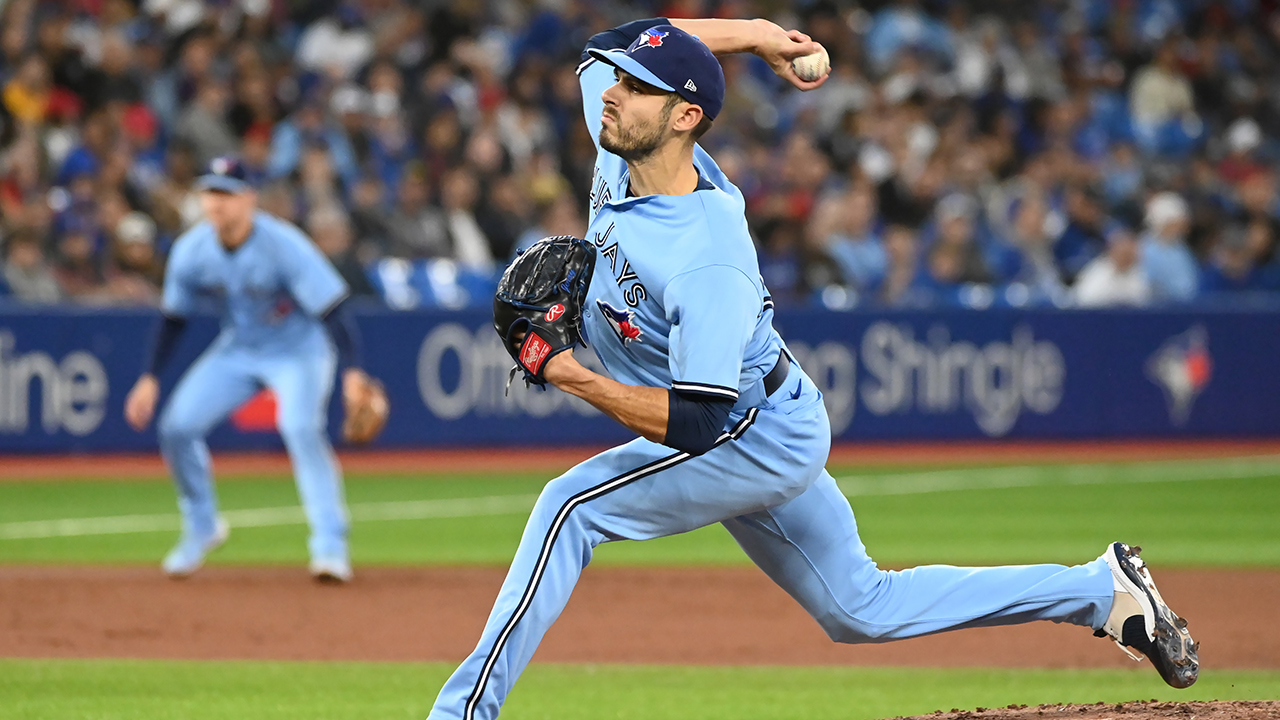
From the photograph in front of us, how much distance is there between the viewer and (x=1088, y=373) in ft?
54.9

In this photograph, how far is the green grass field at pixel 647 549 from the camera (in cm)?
620

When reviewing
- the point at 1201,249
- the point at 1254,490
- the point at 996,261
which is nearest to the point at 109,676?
the point at 1254,490

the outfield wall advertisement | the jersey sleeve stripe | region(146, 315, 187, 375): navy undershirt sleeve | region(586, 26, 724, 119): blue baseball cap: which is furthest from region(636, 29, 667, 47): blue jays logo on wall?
the outfield wall advertisement

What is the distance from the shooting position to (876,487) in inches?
544

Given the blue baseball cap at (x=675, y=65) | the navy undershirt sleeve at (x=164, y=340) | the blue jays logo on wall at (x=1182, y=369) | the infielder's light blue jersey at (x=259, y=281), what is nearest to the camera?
the blue baseball cap at (x=675, y=65)

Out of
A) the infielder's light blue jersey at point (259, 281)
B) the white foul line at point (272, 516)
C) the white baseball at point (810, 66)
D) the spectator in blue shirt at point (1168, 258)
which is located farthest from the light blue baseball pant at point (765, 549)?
the spectator in blue shirt at point (1168, 258)

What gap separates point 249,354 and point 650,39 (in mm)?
5644

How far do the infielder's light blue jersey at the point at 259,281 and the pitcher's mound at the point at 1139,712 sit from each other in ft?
17.1

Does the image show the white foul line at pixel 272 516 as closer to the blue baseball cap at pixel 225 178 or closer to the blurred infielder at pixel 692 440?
the blue baseball cap at pixel 225 178

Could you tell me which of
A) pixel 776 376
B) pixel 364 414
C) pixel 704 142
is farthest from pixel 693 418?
pixel 704 142

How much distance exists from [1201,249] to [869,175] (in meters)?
4.28

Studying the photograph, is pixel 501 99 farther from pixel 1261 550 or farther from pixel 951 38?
pixel 1261 550

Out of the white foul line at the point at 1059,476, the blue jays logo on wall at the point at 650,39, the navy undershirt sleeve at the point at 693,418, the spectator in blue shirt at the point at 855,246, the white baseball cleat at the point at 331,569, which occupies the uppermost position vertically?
the blue jays logo on wall at the point at 650,39

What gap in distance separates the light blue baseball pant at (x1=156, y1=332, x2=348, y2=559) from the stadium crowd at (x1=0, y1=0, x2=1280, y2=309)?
5.49 meters
